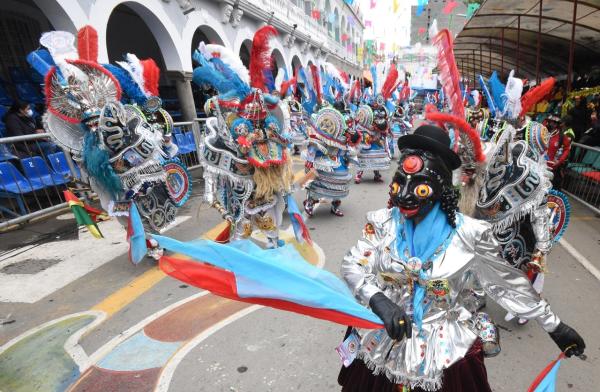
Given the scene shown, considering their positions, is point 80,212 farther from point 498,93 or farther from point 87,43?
point 498,93

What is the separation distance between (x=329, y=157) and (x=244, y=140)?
8.13 feet

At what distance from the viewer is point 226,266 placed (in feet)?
4.27

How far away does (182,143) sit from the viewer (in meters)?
8.82

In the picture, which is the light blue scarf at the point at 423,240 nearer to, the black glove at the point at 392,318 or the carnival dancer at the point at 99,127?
the black glove at the point at 392,318

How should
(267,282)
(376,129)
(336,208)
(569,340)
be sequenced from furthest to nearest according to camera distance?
(376,129) → (336,208) → (569,340) → (267,282)

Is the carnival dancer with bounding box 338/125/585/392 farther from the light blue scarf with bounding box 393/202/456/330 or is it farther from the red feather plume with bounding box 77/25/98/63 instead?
the red feather plume with bounding box 77/25/98/63

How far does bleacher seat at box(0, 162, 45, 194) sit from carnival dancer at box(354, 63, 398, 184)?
6758 millimetres

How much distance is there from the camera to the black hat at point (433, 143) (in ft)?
4.92

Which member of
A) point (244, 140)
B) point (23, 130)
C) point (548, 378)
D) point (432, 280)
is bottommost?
point (548, 378)

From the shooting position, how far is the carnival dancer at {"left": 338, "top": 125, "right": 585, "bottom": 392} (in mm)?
1494

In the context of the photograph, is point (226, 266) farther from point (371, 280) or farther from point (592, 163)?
point (592, 163)

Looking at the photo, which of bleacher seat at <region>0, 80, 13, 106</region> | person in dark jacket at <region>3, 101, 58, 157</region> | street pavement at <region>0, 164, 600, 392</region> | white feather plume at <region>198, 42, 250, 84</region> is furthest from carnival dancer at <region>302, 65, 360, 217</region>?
bleacher seat at <region>0, 80, 13, 106</region>

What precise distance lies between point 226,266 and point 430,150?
1041 millimetres

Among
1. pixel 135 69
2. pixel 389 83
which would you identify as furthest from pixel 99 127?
pixel 389 83
